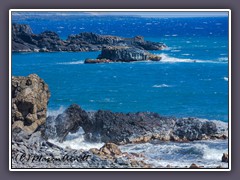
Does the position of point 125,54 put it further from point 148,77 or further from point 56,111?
point 56,111

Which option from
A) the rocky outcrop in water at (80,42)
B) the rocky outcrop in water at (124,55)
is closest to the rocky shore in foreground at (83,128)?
the rocky outcrop in water at (80,42)

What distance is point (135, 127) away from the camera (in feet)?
33.4

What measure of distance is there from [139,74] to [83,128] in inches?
46.7

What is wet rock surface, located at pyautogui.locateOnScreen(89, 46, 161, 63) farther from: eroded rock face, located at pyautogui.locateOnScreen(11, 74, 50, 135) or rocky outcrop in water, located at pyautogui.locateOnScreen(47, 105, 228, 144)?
eroded rock face, located at pyautogui.locateOnScreen(11, 74, 50, 135)

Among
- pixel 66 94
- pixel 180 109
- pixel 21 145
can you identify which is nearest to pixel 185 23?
pixel 180 109

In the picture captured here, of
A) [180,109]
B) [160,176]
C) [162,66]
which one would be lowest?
[160,176]

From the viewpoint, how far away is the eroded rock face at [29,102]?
10008mm

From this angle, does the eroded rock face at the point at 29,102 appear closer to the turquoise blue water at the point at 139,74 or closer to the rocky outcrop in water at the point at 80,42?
the turquoise blue water at the point at 139,74

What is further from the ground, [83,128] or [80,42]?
[80,42]

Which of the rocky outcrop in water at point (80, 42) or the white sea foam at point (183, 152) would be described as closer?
the white sea foam at point (183, 152)

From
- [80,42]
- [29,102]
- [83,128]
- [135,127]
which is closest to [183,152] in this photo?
[135,127]
